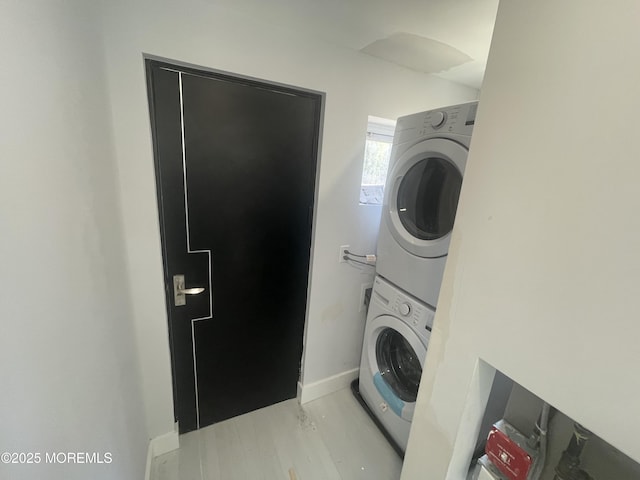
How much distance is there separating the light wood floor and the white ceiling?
219 cm

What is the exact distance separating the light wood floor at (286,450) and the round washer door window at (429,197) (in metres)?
1.33

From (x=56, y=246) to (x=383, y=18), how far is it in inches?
52.1

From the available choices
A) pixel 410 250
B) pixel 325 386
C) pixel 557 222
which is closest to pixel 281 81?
pixel 410 250

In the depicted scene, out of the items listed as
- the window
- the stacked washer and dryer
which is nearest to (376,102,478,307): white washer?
the stacked washer and dryer

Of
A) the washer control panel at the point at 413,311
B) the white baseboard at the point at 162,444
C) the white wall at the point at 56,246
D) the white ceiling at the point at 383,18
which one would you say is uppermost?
the white ceiling at the point at 383,18

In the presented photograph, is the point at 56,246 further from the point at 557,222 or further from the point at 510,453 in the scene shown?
the point at 510,453

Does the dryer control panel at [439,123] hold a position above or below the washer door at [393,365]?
above

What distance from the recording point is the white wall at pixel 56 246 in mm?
421

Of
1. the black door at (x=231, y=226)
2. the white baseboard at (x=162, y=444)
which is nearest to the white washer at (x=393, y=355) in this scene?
the black door at (x=231, y=226)

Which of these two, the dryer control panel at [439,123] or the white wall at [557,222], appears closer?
the white wall at [557,222]

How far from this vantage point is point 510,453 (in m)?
0.74

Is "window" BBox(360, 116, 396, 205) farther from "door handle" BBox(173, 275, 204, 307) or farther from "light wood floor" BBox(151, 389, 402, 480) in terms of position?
"light wood floor" BBox(151, 389, 402, 480)

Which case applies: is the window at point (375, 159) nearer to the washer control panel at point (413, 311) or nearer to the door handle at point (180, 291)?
the washer control panel at point (413, 311)

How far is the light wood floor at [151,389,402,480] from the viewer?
55.6 inches
